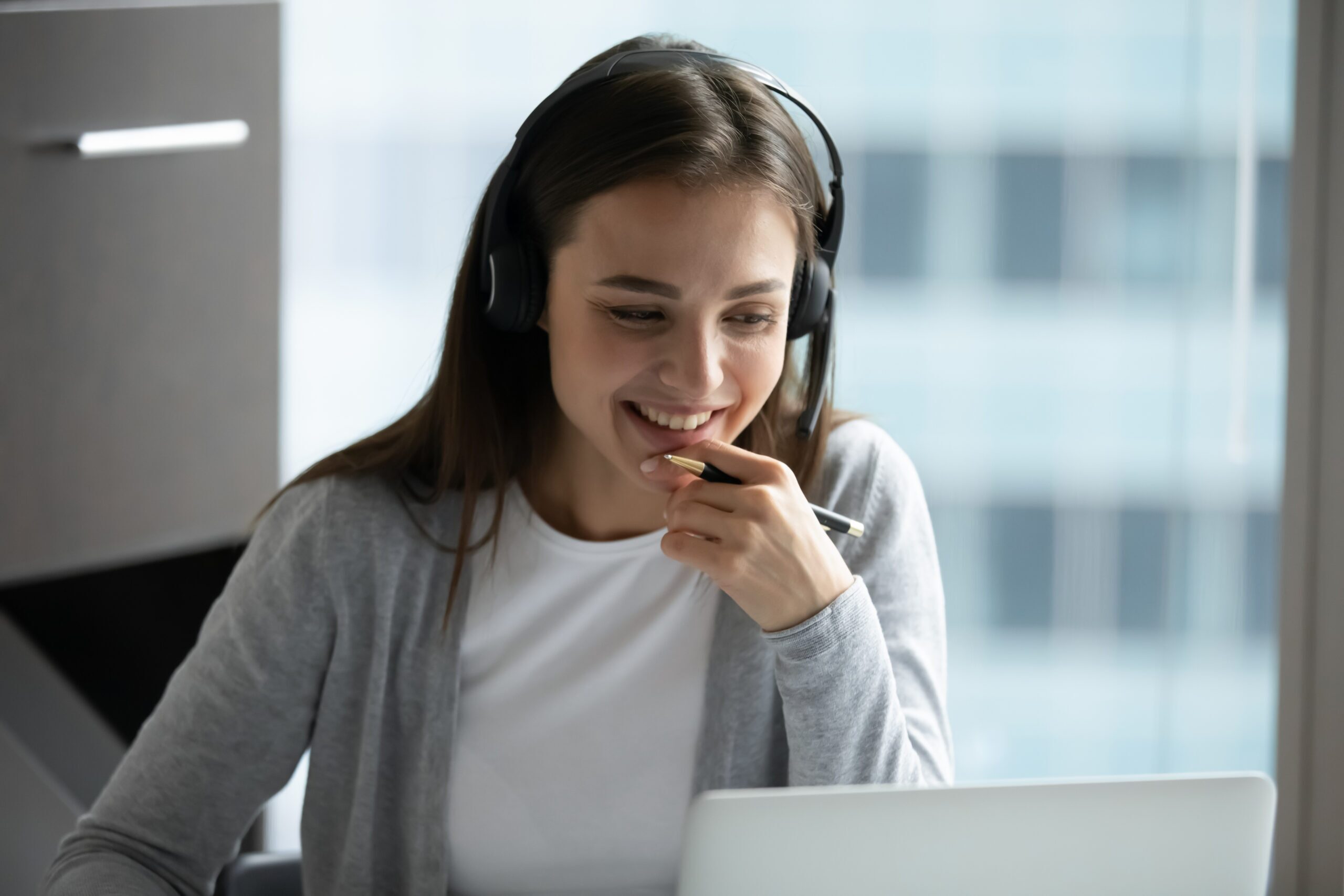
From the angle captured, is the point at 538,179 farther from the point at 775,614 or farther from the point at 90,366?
the point at 90,366

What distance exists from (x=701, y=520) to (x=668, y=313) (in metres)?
0.18

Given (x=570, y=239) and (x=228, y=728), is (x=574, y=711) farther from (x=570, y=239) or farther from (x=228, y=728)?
(x=570, y=239)

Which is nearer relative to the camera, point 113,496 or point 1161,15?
point 113,496

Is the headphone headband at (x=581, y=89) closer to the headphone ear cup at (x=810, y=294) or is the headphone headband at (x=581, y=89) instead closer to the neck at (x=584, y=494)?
the headphone ear cup at (x=810, y=294)

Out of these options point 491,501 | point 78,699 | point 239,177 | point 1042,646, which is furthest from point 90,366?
point 1042,646

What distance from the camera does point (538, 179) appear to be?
98 centimetres

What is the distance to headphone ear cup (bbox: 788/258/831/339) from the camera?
3.47ft

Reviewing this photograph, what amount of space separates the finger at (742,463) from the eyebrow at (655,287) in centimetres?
13

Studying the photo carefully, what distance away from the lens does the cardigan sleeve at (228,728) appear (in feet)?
3.24

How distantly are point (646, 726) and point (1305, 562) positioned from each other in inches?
49.6

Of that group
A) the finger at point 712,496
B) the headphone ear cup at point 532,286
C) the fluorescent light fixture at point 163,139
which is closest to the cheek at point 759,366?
the finger at point 712,496

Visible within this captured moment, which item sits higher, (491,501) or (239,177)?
(239,177)

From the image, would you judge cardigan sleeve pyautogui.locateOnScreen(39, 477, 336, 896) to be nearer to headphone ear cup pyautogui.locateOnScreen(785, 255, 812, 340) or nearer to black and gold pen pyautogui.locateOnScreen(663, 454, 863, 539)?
black and gold pen pyautogui.locateOnScreen(663, 454, 863, 539)

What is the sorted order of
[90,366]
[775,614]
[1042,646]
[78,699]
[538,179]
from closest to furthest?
[775,614] < [538,179] < [90,366] < [78,699] < [1042,646]
